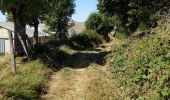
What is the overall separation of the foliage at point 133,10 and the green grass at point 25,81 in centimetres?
797

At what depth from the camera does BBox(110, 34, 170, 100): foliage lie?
8.29m

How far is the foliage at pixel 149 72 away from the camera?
8.29 metres

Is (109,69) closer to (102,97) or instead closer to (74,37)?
(102,97)

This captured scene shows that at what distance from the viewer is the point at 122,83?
1152 cm

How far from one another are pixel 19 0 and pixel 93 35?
2285cm

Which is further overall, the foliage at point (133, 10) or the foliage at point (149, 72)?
the foliage at point (133, 10)

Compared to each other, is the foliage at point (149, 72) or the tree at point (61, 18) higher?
the tree at point (61, 18)

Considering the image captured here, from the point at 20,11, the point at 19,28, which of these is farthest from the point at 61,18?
the point at 20,11

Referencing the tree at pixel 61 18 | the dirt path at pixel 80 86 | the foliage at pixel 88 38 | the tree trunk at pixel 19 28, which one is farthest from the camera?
the tree at pixel 61 18

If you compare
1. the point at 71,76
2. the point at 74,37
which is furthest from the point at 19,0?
the point at 74,37

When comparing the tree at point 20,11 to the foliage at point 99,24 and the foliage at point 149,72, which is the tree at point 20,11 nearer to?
the foliage at point 149,72

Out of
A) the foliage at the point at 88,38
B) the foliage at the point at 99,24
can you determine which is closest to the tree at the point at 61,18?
the foliage at the point at 88,38

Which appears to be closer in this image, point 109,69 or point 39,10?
point 109,69

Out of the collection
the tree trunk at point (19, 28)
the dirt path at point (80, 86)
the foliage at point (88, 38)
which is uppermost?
the tree trunk at point (19, 28)
